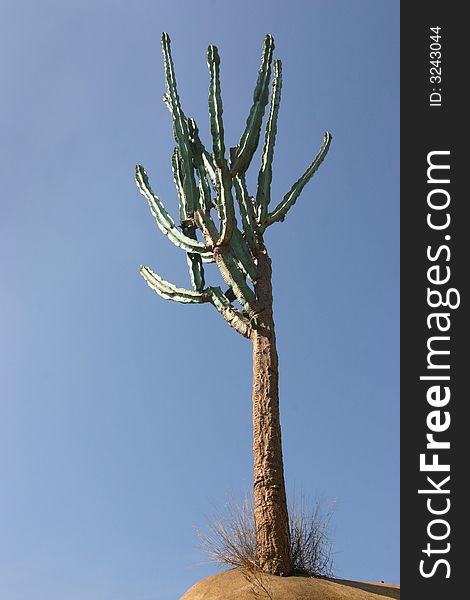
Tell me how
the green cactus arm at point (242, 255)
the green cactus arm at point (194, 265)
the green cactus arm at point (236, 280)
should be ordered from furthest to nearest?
the green cactus arm at point (194, 265) < the green cactus arm at point (242, 255) < the green cactus arm at point (236, 280)

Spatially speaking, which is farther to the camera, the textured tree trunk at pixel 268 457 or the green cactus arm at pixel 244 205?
the green cactus arm at pixel 244 205

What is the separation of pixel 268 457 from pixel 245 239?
87.5 inches

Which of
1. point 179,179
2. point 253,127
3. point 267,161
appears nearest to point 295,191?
point 267,161

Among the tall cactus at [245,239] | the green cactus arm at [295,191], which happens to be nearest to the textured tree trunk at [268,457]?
the tall cactus at [245,239]

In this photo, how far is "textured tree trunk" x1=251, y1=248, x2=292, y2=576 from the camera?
5.89 metres

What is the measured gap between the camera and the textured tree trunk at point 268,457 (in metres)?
5.89

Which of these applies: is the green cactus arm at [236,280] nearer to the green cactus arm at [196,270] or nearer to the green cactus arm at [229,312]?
the green cactus arm at [229,312]

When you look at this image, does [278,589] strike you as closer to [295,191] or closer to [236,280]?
[236,280]

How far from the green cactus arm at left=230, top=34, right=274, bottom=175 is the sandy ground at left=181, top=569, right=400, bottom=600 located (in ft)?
12.1

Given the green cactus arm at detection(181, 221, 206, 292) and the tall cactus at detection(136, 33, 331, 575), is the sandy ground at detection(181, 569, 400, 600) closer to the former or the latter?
the tall cactus at detection(136, 33, 331, 575)

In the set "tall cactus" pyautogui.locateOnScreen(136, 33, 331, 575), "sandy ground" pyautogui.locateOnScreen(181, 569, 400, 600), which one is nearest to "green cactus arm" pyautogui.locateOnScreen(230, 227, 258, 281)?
"tall cactus" pyautogui.locateOnScreen(136, 33, 331, 575)

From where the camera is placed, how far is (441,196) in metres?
5.80

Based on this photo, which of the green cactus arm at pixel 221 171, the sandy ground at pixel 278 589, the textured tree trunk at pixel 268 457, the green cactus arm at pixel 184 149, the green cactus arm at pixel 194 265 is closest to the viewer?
the sandy ground at pixel 278 589

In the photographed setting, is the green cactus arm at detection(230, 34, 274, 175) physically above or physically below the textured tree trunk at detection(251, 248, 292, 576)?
above
